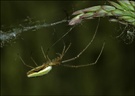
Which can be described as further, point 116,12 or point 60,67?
point 60,67

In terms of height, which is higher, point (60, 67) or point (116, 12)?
point (116, 12)

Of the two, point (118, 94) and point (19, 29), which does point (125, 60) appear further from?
point (19, 29)

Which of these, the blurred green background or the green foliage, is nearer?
the green foliage

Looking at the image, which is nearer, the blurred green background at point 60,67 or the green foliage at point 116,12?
the green foliage at point 116,12

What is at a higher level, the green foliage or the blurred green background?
the green foliage

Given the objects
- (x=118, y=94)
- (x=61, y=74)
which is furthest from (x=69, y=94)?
(x=118, y=94)

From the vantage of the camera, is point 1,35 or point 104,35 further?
point 104,35

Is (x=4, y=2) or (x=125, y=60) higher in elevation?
(x=4, y=2)

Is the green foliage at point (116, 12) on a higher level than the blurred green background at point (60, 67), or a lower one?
higher
